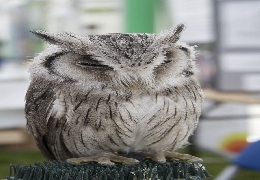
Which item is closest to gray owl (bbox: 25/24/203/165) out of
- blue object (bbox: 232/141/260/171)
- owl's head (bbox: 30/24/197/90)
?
owl's head (bbox: 30/24/197/90)

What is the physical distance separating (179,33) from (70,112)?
0.70ft

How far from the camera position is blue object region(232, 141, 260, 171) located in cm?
162

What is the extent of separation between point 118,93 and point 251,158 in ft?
3.32

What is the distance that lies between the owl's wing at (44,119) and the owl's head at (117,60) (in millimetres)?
34

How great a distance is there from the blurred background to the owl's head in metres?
1.37

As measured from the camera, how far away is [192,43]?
101 inches

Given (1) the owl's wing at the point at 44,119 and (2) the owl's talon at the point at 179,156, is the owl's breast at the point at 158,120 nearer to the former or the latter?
(2) the owl's talon at the point at 179,156

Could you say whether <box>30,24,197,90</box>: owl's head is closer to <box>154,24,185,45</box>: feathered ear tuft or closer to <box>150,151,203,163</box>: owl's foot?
<box>154,24,185,45</box>: feathered ear tuft

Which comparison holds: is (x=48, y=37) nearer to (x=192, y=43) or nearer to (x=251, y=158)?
(x=251, y=158)

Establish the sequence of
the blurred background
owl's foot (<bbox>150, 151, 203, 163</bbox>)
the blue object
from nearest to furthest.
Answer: owl's foot (<bbox>150, 151, 203, 163</bbox>) → the blue object → the blurred background

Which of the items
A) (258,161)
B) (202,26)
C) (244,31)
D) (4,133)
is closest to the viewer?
(258,161)

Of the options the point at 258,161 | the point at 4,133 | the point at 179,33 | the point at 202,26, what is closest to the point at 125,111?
the point at 179,33

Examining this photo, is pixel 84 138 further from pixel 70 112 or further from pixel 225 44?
pixel 225 44

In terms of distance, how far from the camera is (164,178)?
2.39 ft
